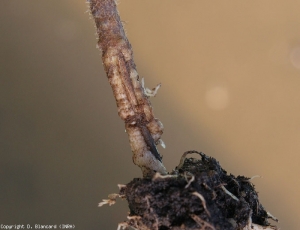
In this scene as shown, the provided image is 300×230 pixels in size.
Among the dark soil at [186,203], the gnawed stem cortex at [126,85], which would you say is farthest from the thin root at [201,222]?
the gnawed stem cortex at [126,85]

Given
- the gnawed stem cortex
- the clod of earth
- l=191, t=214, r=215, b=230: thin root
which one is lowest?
l=191, t=214, r=215, b=230: thin root

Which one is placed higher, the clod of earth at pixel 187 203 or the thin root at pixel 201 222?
the clod of earth at pixel 187 203

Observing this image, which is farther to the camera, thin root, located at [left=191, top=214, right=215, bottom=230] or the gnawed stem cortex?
the gnawed stem cortex

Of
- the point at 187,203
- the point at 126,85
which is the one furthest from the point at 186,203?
the point at 126,85

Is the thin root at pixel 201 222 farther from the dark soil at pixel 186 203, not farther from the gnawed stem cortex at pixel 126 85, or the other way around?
the gnawed stem cortex at pixel 126 85

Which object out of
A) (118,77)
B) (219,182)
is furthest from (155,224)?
(118,77)

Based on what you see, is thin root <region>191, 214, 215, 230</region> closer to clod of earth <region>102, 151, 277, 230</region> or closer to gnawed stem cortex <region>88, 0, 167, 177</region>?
clod of earth <region>102, 151, 277, 230</region>

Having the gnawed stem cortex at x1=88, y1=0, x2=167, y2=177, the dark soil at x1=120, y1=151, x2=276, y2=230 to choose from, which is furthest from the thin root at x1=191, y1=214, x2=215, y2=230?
the gnawed stem cortex at x1=88, y1=0, x2=167, y2=177

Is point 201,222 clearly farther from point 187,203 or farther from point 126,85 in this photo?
point 126,85

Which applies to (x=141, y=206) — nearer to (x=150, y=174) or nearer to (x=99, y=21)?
(x=150, y=174)

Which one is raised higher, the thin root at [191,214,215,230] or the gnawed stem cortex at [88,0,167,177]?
the gnawed stem cortex at [88,0,167,177]
